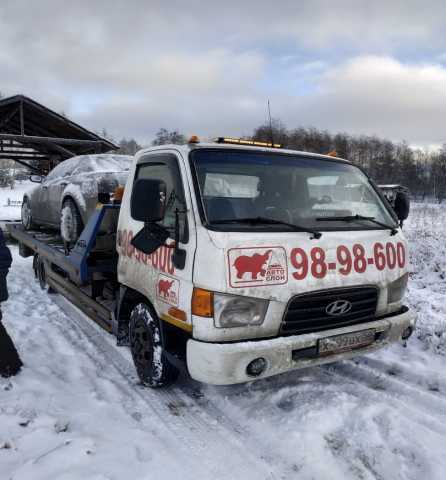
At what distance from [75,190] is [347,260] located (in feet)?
13.6

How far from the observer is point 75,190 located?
5.88 metres

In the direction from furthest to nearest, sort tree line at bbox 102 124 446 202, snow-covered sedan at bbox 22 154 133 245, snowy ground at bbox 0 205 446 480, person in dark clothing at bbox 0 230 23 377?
tree line at bbox 102 124 446 202 → snow-covered sedan at bbox 22 154 133 245 → person in dark clothing at bbox 0 230 23 377 → snowy ground at bbox 0 205 446 480

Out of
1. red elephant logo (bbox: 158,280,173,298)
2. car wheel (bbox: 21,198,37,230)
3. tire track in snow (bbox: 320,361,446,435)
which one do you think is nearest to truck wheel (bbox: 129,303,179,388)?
red elephant logo (bbox: 158,280,173,298)

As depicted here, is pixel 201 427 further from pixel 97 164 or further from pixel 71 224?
→ pixel 97 164

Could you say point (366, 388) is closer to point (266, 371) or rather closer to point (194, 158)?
point (266, 371)

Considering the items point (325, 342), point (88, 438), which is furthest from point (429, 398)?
point (88, 438)

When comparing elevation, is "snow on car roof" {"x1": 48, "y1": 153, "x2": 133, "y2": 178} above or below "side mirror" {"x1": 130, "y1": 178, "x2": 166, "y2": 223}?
above

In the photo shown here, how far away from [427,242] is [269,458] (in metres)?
7.90

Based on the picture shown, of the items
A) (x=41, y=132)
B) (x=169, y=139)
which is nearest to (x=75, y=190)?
(x=169, y=139)

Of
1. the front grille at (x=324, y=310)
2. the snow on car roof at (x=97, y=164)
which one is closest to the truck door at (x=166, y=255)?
the front grille at (x=324, y=310)

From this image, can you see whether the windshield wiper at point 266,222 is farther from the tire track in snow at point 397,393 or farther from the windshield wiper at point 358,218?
the tire track in snow at point 397,393

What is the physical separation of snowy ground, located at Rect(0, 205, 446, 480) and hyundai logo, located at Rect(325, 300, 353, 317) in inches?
29.6

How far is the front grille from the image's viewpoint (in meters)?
2.98

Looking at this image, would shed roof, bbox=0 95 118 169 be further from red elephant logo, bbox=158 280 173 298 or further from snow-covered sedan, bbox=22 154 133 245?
red elephant logo, bbox=158 280 173 298
